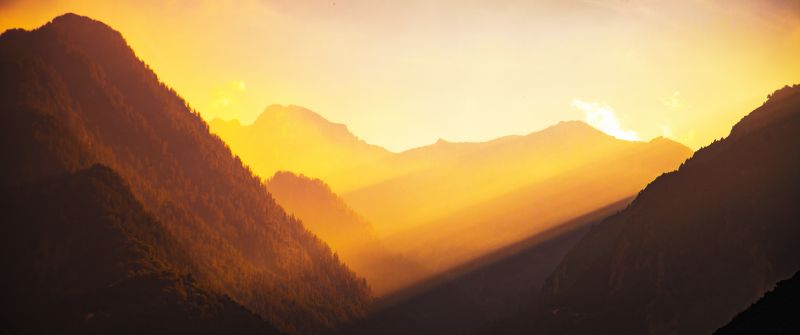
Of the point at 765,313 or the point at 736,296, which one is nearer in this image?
the point at 765,313

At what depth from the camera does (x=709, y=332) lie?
635 ft

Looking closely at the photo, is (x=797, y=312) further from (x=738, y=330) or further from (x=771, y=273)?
(x=771, y=273)

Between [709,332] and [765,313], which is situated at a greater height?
[765,313]

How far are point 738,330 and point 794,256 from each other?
119 metres

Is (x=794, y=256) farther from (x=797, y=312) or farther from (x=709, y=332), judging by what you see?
(x=797, y=312)

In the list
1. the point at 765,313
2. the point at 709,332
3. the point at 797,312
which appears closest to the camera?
the point at 797,312

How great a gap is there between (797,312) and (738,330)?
827 cm

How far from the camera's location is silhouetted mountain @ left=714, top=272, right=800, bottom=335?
290 ft

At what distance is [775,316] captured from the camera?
9412cm

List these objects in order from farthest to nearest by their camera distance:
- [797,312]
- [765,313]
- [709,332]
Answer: [709,332]
[765,313]
[797,312]

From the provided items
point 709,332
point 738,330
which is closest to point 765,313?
point 738,330

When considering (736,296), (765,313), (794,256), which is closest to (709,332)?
(736,296)

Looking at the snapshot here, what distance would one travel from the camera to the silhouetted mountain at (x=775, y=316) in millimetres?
88500

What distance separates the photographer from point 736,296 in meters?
200
